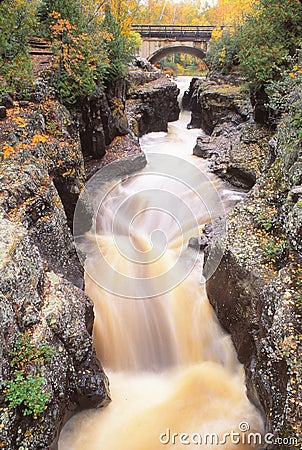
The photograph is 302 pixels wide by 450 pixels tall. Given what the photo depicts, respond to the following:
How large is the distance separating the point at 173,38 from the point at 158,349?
28562 mm

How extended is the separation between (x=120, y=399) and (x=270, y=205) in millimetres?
5401

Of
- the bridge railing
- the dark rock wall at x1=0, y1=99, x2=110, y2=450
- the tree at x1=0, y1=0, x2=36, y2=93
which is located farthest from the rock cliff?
the dark rock wall at x1=0, y1=99, x2=110, y2=450

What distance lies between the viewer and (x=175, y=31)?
2848 cm

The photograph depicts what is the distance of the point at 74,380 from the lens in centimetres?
552

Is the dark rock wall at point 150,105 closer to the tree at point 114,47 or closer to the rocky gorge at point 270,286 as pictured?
the tree at point 114,47

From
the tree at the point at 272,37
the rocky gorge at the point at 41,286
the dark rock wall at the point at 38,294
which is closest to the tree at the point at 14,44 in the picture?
the rocky gorge at the point at 41,286

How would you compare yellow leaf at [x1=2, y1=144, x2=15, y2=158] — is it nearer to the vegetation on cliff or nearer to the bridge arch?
the vegetation on cliff

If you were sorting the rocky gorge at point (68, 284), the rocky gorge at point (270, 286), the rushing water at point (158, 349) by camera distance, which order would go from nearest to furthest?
the rocky gorge at point (68, 284), the rocky gorge at point (270, 286), the rushing water at point (158, 349)

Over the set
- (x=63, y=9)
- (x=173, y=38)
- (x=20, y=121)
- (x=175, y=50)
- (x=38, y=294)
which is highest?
(x=173, y=38)

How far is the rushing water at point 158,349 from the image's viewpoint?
586 cm

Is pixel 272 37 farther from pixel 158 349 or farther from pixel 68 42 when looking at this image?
pixel 158 349

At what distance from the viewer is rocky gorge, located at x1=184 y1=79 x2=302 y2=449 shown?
5.01 m

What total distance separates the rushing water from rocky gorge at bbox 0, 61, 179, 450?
657mm

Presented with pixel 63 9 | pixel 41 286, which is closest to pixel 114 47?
pixel 63 9
